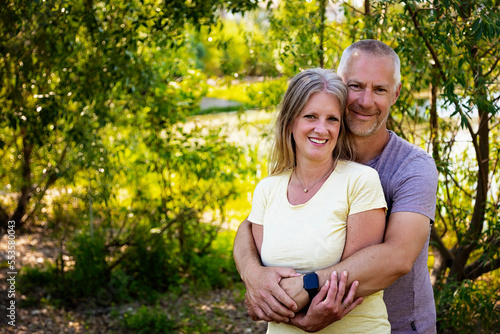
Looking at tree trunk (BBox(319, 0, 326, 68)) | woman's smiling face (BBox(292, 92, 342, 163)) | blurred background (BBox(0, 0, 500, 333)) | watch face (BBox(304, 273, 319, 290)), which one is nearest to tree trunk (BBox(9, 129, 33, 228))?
blurred background (BBox(0, 0, 500, 333))

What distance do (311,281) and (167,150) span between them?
11.1 feet

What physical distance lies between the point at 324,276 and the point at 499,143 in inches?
95.8

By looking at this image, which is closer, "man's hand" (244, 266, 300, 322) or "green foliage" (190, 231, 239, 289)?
"man's hand" (244, 266, 300, 322)

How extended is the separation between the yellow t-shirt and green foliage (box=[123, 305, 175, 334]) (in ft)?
8.27

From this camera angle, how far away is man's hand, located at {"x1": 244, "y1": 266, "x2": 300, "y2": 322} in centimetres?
209

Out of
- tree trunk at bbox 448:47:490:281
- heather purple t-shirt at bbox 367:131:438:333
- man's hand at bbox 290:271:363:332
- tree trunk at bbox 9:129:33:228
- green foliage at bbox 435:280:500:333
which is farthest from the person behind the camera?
tree trunk at bbox 9:129:33:228

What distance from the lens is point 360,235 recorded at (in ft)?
6.83

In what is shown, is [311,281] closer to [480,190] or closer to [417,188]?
[417,188]

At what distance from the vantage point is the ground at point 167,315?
4590 millimetres

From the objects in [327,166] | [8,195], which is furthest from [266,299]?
[8,195]

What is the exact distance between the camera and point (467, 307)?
3834 millimetres

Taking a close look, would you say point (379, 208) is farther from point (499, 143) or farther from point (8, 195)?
point (8, 195)

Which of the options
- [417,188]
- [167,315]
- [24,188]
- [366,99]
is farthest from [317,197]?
[24,188]

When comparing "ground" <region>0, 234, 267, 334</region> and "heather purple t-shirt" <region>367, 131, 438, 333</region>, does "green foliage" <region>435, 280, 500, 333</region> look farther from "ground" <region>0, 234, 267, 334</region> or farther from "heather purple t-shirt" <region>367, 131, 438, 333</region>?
"ground" <region>0, 234, 267, 334</region>
